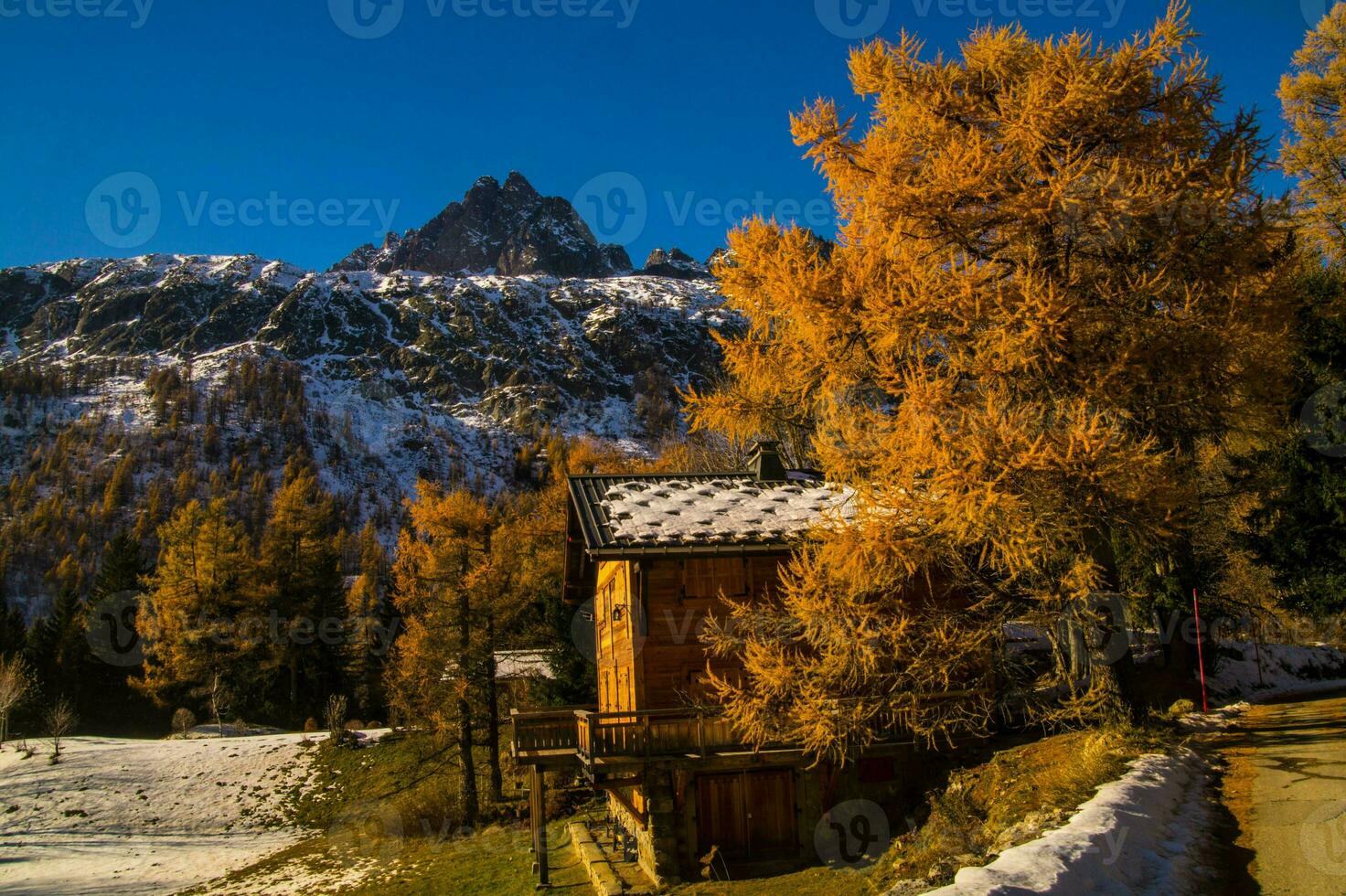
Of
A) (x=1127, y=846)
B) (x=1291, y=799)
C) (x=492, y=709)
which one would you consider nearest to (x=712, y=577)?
(x=1127, y=846)

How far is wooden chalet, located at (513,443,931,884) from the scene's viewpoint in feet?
48.3

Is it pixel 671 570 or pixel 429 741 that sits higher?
pixel 671 570

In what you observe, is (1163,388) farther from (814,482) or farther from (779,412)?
(814,482)

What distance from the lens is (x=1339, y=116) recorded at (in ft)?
69.8

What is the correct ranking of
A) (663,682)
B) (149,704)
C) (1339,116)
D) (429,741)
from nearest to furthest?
(663,682), (1339,116), (429,741), (149,704)

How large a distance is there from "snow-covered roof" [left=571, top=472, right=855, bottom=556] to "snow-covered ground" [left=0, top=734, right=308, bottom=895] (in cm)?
1682

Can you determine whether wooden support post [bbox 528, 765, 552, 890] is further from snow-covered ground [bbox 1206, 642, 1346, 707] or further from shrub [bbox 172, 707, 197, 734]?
shrub [bbox 172, 707, 197, 734]

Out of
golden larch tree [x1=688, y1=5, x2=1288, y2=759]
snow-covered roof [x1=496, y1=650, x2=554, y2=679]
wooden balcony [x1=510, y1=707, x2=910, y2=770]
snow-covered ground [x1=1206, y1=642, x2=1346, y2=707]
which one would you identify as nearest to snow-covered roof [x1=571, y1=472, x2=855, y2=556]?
wooden balcony [x1=510, y1=707, x2=910, y2=770]

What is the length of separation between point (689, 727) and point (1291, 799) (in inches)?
343

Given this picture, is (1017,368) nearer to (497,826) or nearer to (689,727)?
(689,727)

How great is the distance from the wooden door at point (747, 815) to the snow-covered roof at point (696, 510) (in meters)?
4.46

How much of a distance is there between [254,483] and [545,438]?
59.4 m

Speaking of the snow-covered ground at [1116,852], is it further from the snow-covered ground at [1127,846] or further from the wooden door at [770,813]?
the wooden door at [770,813]

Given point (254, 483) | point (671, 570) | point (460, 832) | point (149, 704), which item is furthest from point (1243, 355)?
point (254, 483)
